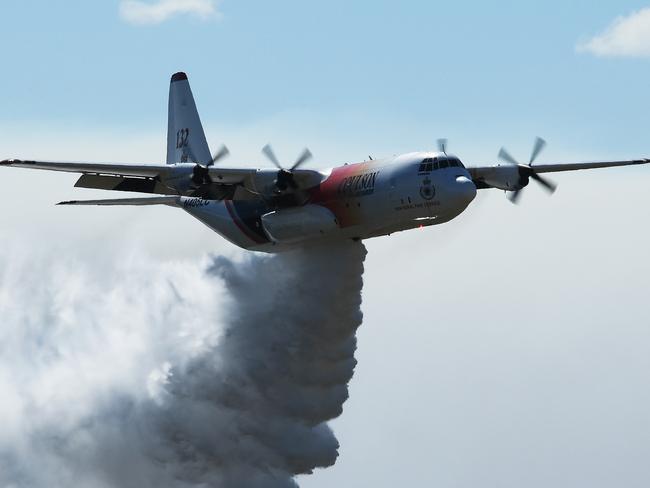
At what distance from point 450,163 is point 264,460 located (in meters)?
10.4

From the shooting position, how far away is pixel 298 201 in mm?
38750

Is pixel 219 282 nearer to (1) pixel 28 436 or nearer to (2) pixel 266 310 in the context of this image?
(2) pixel 266 310

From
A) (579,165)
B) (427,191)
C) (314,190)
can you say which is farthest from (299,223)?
(579,165)

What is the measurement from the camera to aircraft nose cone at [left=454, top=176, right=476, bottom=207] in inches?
1415

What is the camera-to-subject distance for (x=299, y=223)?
3803cm

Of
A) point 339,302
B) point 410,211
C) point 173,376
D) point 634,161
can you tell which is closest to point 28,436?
point 173,376

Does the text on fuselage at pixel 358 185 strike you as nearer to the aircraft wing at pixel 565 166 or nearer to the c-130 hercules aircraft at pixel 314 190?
the c-130 hercules aircraft at pixel 314 190

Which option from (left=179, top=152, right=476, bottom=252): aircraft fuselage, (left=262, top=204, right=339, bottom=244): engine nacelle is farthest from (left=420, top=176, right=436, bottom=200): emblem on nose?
(left=262, top=204, right=339, bottom=244): engine nacelle

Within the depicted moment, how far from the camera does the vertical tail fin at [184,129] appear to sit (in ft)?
154

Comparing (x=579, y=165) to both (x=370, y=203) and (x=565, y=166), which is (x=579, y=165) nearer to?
(x=565, y=166)

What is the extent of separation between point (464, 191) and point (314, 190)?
472 centimetres

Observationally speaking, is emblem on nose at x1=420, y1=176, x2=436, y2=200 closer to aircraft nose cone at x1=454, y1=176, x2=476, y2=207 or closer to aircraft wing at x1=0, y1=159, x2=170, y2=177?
aircraft nose cone at x1=454, y1=176, x2=476, y2=207

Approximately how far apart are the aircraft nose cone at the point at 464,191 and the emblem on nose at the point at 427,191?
0.62 metres

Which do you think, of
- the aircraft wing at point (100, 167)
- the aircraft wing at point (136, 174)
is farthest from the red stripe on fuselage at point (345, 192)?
the aircraft wing at point (100, 167)
